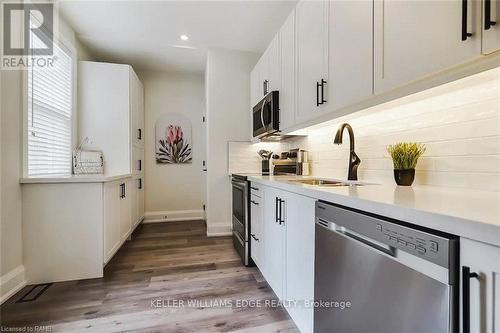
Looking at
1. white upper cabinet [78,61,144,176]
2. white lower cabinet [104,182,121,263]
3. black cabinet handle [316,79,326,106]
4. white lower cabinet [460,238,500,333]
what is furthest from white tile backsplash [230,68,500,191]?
white upper cabinet [78,61,144,176]

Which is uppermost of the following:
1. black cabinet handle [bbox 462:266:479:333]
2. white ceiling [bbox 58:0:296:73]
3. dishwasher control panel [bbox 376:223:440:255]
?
white ceiling [bbox 58:0:296:73]

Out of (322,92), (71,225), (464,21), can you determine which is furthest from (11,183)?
(464,21)

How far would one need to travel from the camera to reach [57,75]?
2.73 m

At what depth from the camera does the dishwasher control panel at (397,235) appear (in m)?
0.60

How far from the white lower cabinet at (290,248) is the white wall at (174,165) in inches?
111

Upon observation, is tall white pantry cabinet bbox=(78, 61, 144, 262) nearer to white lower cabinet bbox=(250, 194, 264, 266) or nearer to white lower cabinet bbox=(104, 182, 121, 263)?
white lower cabinet bbox=(104, 182, 121, 263)

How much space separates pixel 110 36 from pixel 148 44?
1.48 feet

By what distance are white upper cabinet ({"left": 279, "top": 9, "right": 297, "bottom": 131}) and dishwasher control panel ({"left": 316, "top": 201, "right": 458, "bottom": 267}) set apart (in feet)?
4.09

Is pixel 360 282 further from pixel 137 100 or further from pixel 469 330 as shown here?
pixel 137 100

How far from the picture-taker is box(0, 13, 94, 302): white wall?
1.85 meters

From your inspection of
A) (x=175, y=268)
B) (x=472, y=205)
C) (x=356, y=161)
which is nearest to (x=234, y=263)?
(x=175, y=268)

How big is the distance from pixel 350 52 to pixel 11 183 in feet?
8.38

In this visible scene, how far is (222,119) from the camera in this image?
361 cm

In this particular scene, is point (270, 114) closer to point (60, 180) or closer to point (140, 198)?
point (60, 180)
